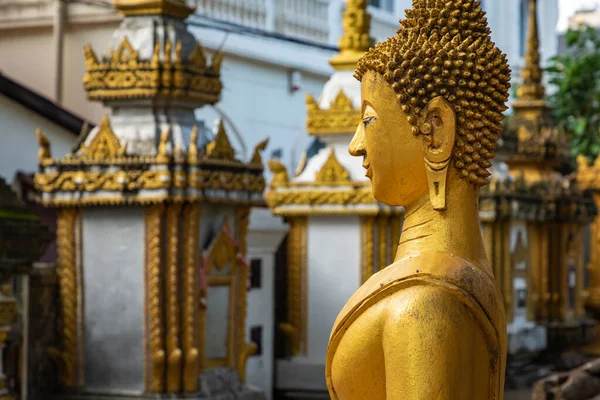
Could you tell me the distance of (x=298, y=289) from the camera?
11656mm

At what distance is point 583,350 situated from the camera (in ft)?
54.4

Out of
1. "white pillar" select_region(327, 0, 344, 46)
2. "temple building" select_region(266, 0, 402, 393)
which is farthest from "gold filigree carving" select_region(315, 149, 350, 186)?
"white pillar" select_region(327, 0, 344, 46)

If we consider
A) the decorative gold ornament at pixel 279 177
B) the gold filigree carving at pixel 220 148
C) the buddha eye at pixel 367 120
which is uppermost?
the gold filigree carving at pixel 220 148

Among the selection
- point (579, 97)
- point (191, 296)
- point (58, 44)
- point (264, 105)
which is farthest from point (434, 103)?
point (579, 97)

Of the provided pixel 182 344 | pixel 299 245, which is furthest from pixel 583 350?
pixel 182 344

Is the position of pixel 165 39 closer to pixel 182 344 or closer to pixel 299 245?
pixel 182 344

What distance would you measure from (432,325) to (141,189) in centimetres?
510

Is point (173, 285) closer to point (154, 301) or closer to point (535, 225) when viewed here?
point (154, 301)

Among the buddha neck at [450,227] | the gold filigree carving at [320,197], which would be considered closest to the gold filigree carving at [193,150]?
the gold filigree carving at [320,197]

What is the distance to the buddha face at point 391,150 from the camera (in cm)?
402

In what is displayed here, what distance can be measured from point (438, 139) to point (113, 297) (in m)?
5.22

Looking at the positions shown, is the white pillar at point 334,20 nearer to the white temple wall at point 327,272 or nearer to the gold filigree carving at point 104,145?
the white temple wall at point 327,272

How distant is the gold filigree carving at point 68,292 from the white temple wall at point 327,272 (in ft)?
10.1

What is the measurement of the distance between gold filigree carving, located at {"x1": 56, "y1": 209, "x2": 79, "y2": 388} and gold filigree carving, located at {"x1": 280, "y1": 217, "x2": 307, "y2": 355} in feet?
9.94
